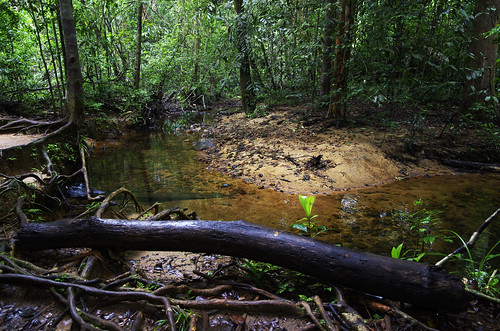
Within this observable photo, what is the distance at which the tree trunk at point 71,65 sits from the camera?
5766 millimetres

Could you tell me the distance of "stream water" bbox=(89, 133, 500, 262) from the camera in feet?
Result: 13.1

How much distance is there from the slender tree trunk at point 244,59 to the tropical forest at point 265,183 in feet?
0.22

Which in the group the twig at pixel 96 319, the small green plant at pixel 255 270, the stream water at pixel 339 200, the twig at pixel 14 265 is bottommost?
the stream water at pixel 339 200

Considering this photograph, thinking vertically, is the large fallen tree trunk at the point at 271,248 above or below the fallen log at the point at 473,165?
above

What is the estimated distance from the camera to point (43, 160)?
208 inches

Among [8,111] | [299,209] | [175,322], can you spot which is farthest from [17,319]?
[8,111]

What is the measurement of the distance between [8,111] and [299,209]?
10.3 metres

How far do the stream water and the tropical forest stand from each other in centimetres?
5

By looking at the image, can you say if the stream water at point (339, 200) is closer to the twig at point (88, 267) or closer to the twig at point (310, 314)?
the twig at point (310, 314)

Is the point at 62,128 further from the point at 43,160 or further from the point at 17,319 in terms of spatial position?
the point at 17,319

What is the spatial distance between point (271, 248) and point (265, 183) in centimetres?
414

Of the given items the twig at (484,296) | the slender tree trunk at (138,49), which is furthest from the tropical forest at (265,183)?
the slender tree trunk at (138,49)

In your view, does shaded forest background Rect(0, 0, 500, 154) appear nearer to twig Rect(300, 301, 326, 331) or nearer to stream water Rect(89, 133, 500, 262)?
stream water Rect(89, 133, 500, 262)

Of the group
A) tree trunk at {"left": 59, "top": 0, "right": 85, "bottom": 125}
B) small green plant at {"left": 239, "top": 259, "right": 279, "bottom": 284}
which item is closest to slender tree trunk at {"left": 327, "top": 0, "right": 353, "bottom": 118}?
small green plant at {"left": 239, "top": 259, "right": 279, "bottom": 284}
